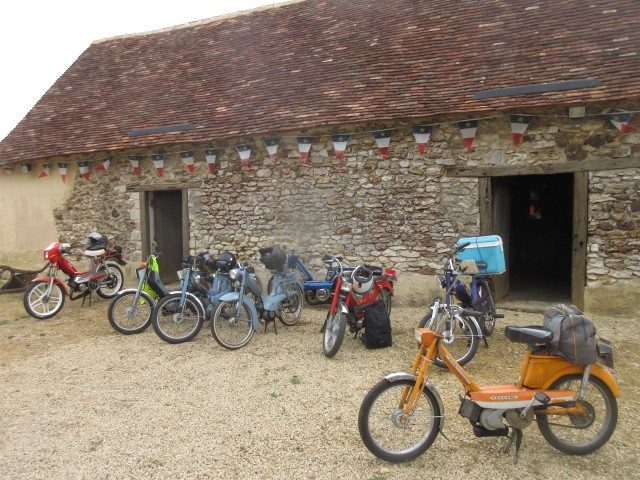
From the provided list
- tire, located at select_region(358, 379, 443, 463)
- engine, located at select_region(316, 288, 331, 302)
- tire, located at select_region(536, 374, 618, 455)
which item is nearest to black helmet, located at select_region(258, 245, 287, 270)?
engine, located at select_region(316, 288, 331, 302)

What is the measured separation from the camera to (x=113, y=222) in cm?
938

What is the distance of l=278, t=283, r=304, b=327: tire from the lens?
6191 mm

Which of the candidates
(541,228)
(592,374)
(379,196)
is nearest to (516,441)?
(592,374)

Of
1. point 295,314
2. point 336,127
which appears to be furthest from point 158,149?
point 295,314

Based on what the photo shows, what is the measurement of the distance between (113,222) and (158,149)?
178 centimetres

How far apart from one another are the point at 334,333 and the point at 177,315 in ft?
6.12

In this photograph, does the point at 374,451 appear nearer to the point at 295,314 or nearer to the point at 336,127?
the point at 295,314

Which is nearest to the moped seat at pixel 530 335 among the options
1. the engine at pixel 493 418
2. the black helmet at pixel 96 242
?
the engine at pixel 493 418

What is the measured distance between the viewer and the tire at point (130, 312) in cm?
595

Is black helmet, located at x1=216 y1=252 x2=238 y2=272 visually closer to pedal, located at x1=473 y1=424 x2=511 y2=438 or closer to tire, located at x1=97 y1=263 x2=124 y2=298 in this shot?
tire, located at x1=97 y1=263 x2=124 y2=298

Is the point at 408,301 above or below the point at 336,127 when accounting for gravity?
below

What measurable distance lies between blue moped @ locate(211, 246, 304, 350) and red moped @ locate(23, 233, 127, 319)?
301cm

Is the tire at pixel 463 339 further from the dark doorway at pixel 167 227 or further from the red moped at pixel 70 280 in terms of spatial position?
the dark doorway at pixel 167 227

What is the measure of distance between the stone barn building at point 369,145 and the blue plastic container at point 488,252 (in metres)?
1.86
